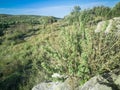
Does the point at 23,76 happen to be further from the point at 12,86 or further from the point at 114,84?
the point at 114,84

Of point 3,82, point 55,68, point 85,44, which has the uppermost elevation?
point 85,44

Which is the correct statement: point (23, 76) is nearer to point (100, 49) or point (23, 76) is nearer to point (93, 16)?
point (93, 16)

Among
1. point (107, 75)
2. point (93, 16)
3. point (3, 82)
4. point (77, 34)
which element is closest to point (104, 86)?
point (107, 75)

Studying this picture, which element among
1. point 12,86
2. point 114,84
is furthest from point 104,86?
point 12,86

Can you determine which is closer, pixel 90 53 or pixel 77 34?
pixel 90 53

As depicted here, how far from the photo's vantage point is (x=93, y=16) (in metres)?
5.51

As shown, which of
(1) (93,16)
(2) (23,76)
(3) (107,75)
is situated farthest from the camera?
(2) (23,76)

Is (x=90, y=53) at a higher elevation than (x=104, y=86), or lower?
higher

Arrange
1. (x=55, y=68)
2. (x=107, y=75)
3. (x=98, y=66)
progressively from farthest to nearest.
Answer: (x=55, y=68), (x=98, y=66), (x=107, y=75)

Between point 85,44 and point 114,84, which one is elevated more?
point 85,44

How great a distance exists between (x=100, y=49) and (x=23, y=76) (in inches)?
193

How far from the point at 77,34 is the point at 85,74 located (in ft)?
4.03

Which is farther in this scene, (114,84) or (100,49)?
(100,49)

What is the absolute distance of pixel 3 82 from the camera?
8.32 metres
